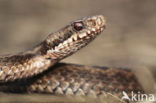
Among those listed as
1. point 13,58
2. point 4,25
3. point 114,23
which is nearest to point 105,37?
point 114,23

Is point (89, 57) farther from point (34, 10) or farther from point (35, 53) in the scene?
point (34, 10)

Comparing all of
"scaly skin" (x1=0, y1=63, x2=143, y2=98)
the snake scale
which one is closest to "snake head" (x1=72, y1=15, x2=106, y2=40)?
the snake scale

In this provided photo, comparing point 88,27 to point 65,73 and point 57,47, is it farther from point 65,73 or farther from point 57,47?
point 65,73

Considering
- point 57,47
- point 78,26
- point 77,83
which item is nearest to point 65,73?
point 77,83

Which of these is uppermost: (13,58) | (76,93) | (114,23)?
(114,23)

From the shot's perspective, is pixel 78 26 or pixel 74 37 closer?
pixel 74 37

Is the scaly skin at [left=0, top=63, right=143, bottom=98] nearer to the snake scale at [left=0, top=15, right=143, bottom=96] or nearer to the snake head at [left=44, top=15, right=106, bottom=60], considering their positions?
the snake scale at [left=0, top=15, right=143, bottom=96]

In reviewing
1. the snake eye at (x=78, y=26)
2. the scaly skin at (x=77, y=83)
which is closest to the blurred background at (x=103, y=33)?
the scaly skin at (x=77, y=83)
